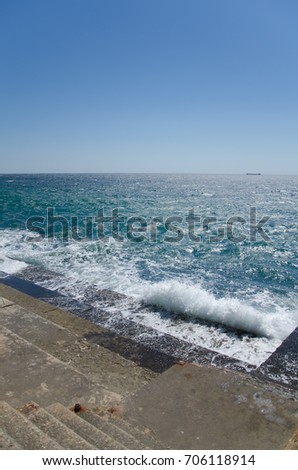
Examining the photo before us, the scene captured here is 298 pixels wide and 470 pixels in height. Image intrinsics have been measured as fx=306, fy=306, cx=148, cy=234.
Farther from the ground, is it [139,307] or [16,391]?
[16,391]

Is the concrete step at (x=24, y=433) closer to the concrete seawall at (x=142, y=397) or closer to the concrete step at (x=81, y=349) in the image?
the concrete seawall at (x=142, y=397)

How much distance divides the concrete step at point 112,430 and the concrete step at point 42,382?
1.47ft

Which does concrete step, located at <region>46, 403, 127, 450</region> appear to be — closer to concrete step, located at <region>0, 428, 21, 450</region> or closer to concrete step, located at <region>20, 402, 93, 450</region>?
concrete step, located at <region>20, 402, 93, 450</region>

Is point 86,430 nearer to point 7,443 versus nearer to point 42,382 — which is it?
point 7,443

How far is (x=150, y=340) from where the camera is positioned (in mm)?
6387

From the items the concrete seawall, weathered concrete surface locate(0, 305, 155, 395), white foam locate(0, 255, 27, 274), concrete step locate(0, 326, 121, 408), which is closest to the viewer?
the concrete seawall

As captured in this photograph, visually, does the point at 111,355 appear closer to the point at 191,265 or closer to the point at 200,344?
the point at 200,344

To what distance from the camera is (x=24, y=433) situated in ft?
7.80

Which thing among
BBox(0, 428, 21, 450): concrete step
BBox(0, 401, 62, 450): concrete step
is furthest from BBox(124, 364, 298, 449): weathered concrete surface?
BBox(0, 428, 21, 450): concrete step

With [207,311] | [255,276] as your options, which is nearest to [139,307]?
[207,311]

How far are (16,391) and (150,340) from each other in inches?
128

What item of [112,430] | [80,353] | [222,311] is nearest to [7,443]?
[112,430]

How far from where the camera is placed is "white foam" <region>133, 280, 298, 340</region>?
7121 mm

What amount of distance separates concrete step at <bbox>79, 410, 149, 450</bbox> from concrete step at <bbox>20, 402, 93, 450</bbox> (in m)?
0.37
